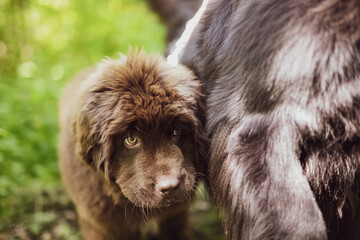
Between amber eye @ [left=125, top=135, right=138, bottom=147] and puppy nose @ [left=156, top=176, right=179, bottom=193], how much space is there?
246 mm

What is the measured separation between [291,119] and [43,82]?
2.85 m

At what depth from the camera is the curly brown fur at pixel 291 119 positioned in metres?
1.82

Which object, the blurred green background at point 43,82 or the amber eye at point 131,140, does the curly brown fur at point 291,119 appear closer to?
the amber eye at point 131,140

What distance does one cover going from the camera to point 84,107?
2.38 meters

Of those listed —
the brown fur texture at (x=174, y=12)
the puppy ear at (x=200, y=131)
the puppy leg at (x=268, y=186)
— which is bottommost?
the puppy leg at (x=268, y=186)

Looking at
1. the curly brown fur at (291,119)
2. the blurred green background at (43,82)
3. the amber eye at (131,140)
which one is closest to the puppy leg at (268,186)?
the curly brown fur at (291,119)

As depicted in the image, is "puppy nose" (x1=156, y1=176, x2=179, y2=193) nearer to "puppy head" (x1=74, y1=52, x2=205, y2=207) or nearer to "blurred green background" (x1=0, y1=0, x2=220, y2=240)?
"puppy head" (x1=74, y1=52, x2=205, y2=207)

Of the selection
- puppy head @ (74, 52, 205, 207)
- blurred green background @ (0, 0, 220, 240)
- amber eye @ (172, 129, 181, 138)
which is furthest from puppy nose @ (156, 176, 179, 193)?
blurred green background @ (0, 0, 220, 240)

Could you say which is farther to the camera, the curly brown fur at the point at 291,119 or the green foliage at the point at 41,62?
the green foliage at the point at 41,62

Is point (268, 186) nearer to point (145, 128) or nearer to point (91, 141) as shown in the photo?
point (145, 128)

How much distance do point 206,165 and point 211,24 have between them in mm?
780

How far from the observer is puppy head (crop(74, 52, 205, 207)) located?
2.26 m

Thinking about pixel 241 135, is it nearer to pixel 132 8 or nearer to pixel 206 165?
pixel 206 165

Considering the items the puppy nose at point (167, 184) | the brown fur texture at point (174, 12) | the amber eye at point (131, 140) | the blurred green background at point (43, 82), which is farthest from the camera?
the brown fur texture at point (174, 12)
